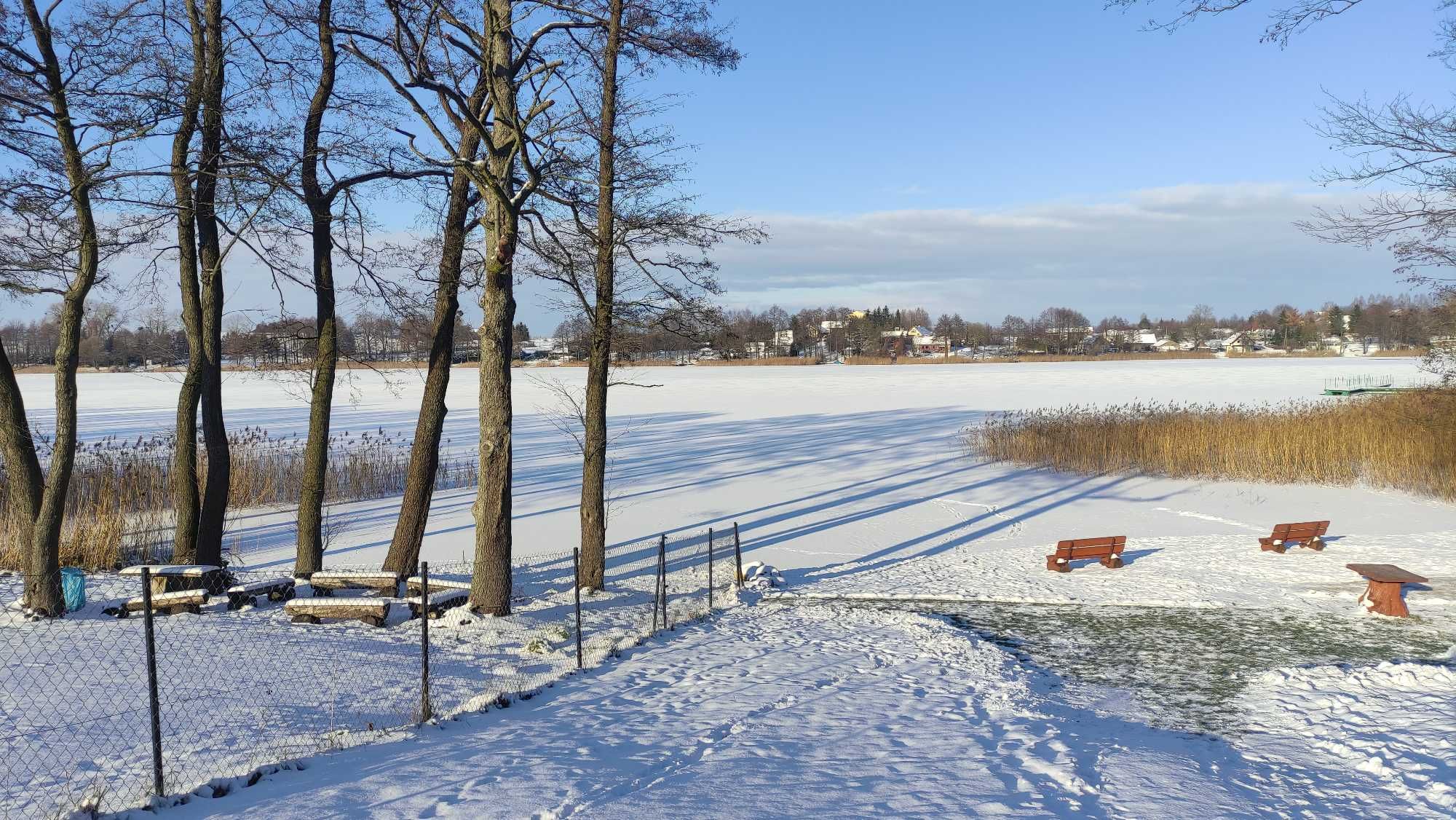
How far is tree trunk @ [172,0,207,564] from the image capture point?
11133 millimetres

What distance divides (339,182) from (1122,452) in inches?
752

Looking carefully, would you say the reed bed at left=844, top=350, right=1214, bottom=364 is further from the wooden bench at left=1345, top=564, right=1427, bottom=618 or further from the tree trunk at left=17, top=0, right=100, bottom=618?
the tree trunk at left=17, top=0, right=100, bottom=618

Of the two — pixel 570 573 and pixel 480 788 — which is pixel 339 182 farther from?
pixel 480 788

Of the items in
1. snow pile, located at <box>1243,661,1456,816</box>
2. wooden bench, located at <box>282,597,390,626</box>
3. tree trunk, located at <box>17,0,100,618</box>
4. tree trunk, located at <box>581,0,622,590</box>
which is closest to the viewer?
snow pile, located at <box>1243,661,1456,816</box>

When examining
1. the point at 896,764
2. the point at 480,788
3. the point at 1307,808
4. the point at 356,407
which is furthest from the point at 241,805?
the point at 356,407

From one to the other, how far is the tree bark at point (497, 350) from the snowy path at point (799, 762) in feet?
7.66

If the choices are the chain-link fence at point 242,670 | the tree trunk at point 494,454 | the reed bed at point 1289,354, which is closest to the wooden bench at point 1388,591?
the chain-link fence at point 242,670

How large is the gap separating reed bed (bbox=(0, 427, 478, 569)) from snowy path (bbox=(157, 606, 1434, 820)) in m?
8.59

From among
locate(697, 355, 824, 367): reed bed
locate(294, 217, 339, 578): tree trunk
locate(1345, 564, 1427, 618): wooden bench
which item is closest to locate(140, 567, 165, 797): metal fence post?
locate(294, 217, 339, 578): tree trunk

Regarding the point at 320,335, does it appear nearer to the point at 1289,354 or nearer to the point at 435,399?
the point at 435,399

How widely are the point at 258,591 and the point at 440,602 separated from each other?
2.04 m

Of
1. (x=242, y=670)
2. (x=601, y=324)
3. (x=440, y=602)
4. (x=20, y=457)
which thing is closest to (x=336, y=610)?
(x=440, y=602)

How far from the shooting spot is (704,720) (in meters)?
6.72

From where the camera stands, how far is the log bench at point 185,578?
1038 cm
